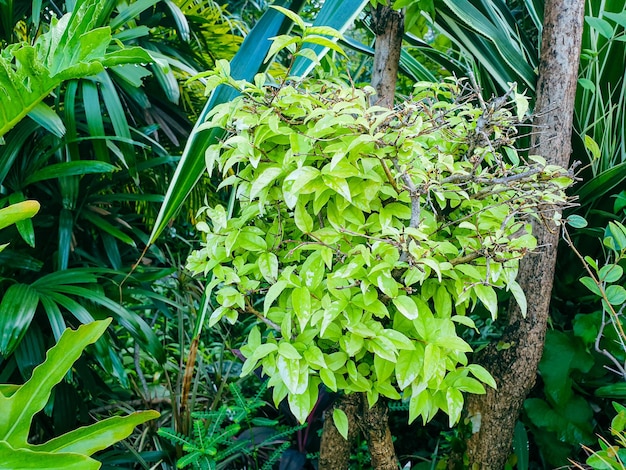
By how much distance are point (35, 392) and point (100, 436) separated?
0.09 meters

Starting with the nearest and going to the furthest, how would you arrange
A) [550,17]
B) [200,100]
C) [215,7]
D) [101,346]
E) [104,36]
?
1. [104,36]
2. [550,17]
3. [101,346]
4. [200,100]
5. [215,7]

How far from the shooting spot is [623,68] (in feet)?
3.62

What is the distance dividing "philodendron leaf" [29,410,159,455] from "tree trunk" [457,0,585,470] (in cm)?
60

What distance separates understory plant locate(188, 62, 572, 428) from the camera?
2.06 feet

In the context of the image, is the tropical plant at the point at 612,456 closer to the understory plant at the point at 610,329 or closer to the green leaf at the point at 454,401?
the understory plant at the point at 610,329

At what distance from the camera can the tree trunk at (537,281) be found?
852 millimetres

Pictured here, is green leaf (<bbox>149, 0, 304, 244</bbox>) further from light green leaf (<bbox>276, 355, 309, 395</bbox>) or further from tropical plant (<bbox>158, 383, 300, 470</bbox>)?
tropical plant (<bbox>158, 383, 300, 470</bbox>)

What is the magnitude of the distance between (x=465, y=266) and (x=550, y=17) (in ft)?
1.59

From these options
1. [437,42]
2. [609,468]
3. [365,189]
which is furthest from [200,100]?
[609,468]

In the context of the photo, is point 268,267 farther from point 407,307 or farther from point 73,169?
point 73,169

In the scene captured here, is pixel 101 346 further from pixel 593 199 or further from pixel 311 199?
pixel 593 199

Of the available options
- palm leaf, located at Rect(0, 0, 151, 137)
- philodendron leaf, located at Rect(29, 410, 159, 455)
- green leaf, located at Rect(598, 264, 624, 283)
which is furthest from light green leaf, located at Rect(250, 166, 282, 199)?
green leaf, located at Rect(598, 264, 624, 283)

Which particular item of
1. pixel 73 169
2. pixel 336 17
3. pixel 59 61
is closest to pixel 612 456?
pixel 336 17

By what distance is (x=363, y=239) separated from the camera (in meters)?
0.71
